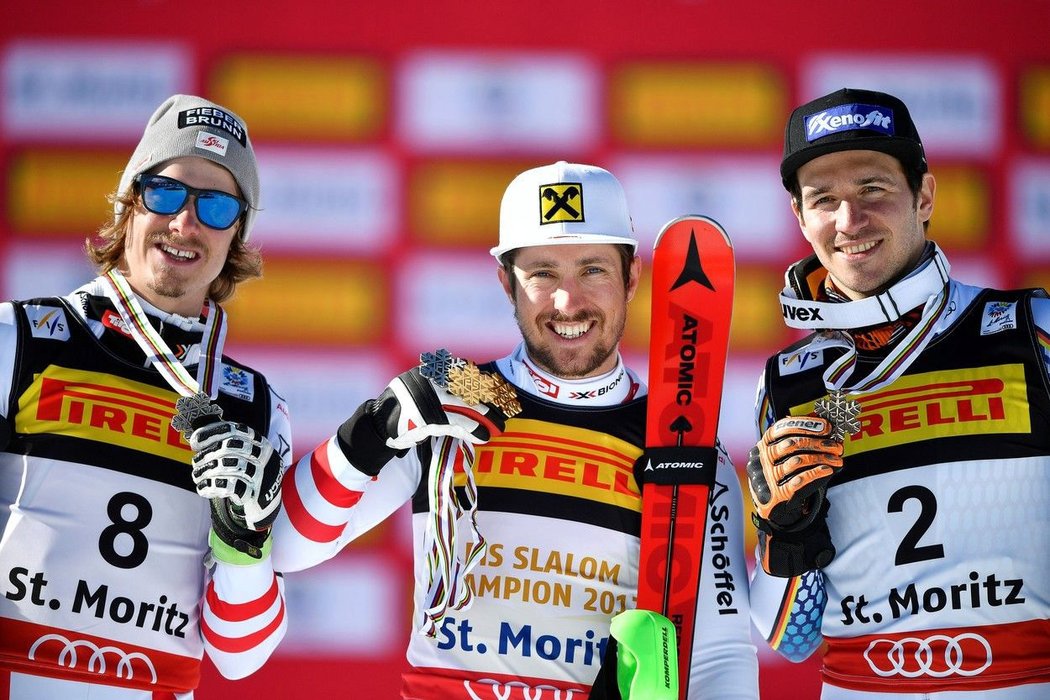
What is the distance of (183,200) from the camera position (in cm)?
331

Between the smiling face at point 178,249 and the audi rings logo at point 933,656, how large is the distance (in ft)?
6.88

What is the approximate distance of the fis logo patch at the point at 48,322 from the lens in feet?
10.2

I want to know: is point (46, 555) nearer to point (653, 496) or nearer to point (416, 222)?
point (653, 496)

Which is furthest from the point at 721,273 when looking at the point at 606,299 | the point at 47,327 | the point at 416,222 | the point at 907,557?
the point at 416,222

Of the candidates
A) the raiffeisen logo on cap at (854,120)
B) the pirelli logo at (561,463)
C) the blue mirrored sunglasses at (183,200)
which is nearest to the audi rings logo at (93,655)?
the pirelli logo at (561,463)

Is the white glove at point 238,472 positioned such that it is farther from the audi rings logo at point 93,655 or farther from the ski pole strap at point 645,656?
the ski pole strap at point 645,656

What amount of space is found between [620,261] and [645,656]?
107cm

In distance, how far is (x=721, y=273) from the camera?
3270 mm

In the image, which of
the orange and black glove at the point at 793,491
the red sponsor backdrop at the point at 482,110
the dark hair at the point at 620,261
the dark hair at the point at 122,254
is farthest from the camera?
the red sponsor backdrop at the point at 482,110

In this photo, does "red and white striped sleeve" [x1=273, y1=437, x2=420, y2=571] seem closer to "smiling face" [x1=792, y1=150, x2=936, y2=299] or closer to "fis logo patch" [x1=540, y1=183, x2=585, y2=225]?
"fis logo patch" [x1=540, y1=183, x2=585, y2=225]

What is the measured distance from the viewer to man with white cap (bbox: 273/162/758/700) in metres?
2.95

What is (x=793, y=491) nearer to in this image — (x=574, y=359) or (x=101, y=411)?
(x=574, y=359)

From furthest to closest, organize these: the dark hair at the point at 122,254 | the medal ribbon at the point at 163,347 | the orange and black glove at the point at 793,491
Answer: the dark hair at the point at 122,254, the medal ribbon at the point at 163,347, the orange and black glove at the point at 793,491

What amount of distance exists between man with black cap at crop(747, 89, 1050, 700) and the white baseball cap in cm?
52
